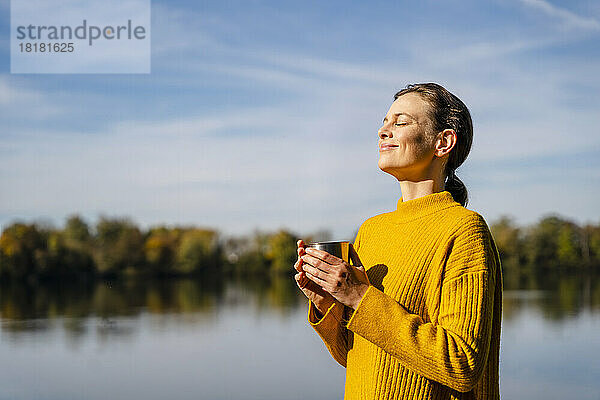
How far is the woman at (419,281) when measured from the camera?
1305mm

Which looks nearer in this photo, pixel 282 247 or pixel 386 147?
pixel 386 147

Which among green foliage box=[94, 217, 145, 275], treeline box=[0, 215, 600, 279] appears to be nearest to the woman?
treeline box=[0, 215, 600, 279]

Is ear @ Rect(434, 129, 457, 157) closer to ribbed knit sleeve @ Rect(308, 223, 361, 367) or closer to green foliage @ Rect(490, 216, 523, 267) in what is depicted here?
ribbed knit sleeve @ Rect(308, 223, 361, 367)

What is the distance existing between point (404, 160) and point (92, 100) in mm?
23910

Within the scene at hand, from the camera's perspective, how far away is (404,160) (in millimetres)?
1479

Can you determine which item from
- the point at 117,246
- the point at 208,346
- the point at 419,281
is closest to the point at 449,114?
the point at 419,281

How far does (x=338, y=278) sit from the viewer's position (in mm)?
1335

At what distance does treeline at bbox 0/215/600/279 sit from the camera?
22.0m

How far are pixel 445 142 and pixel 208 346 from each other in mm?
13278

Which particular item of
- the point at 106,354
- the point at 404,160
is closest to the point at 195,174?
the point at 106,354

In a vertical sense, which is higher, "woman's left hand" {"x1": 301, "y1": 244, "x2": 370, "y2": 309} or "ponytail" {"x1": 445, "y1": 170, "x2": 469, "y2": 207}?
"ponytail" {"x1": 445, "y1": 170, "x2": 469, "y2": 207}

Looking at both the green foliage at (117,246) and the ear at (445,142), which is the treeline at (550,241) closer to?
the green foliage at (117,246)

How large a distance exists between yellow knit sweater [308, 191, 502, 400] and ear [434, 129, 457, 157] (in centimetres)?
9

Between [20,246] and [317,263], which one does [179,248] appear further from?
[317,263]
